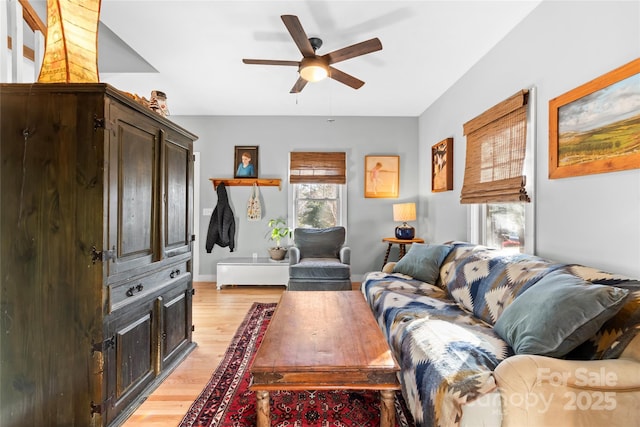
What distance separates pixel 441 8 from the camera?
231cm

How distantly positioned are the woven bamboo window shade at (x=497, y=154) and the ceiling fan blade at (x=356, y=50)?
1.18 metres

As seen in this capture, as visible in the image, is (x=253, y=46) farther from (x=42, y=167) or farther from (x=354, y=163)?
(x=354, y=163)

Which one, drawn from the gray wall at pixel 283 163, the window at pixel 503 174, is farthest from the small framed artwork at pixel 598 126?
the gray wall at pixel 283 163

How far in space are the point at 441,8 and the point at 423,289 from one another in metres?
2.18

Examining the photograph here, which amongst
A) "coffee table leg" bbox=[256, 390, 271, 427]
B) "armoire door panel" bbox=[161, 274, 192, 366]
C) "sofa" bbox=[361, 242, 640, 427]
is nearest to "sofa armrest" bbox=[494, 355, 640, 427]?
"sofa" bbox=[361, 242, 640, 427]

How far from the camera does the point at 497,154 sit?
108 inches

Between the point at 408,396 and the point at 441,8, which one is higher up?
the point at 441,8

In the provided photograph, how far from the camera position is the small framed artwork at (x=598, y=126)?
1568 millimetres

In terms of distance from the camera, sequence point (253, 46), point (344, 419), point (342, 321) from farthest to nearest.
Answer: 1. point (253, 46)
2. point (342, 321)
3. point (344, 419)

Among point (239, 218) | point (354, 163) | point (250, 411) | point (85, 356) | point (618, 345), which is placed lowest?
point (250, 411)

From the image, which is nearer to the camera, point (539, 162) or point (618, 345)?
point (618, 345)

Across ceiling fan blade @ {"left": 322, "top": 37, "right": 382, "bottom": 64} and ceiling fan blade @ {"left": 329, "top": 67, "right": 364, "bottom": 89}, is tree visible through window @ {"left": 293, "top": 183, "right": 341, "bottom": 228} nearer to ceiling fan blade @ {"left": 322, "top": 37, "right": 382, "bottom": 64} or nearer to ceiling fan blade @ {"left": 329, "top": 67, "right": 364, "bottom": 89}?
ceiling fan blade @ {"left": 329, "top": 67, "right": 364, "bottom": 89}

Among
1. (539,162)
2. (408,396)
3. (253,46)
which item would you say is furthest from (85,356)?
(539,162)

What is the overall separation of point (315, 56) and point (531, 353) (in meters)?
2.34
